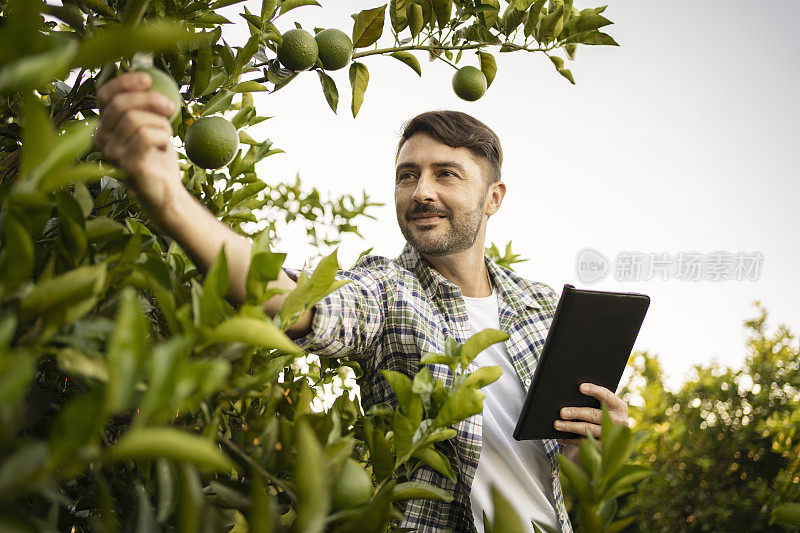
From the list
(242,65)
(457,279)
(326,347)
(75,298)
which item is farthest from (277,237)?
(75,298)

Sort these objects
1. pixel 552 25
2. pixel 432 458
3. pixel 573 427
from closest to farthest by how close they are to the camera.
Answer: pixel 432 458 < pixel 552 25 < pixel 573 427

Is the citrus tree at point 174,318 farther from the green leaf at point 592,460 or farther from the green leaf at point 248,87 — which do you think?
the green leaf at point 592,460

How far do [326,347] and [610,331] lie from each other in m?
0.75

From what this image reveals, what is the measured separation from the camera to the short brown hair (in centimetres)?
202

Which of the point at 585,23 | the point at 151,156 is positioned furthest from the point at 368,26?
the point at 151,156

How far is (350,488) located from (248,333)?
0.69ft

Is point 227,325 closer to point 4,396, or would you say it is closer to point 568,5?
point 4,396

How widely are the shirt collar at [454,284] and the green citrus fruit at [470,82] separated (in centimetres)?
63

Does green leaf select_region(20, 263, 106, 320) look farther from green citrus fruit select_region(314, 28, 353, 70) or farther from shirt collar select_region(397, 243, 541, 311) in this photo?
shirt collar select_region(397, 243, 541, 311)

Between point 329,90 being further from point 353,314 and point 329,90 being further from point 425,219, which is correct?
point 425,219

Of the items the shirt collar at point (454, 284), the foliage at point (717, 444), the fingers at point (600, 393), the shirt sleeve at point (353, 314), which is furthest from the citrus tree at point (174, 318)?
the foliage at point (717, 444)

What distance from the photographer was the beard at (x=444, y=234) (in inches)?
72.2

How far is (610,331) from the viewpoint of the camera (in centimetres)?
140

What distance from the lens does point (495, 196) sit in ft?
7.73
